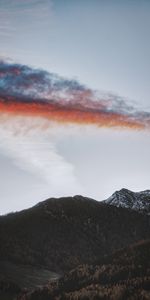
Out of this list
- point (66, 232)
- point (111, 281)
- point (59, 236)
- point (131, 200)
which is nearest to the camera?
point (111, 281)

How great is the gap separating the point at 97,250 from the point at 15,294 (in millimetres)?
49421

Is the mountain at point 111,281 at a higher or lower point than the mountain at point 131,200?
lower

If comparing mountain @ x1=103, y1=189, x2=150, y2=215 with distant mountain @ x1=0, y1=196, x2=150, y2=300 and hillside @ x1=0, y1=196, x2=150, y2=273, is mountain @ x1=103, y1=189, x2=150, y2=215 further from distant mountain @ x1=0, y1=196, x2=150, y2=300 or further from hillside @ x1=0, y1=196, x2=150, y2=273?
hillside @ x1=0, y1=196, x2=150, y2=273

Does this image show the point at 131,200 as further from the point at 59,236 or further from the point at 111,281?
the point at 111,281

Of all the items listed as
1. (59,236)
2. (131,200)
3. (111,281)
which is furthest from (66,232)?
(111,281)

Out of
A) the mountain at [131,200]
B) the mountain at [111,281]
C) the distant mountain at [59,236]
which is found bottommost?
the mountain at [111,281]

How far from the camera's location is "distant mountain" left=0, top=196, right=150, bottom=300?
61725 mm

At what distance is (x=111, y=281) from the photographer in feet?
107

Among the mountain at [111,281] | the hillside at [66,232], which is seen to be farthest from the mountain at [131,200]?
the mountain at [111,281]

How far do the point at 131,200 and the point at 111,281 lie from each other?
105m

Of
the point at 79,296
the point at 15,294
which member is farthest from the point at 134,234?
the point at 79,296

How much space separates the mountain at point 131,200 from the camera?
420 feet

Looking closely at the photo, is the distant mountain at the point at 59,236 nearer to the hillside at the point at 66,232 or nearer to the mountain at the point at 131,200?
the hillside at the point at 66,232

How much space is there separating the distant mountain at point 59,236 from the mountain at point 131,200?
9.68 metres
